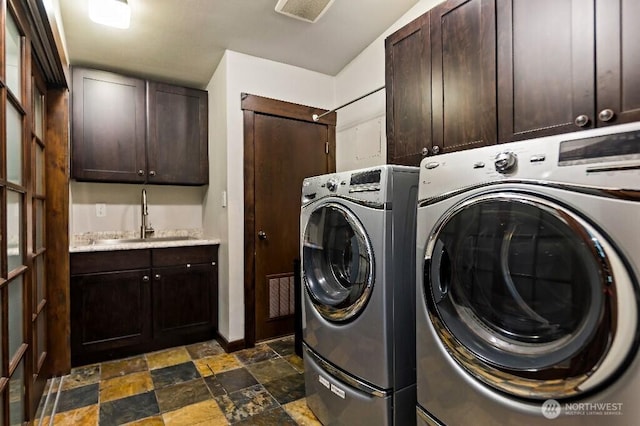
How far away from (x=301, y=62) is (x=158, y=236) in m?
2.09

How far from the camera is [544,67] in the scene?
4.19 ft

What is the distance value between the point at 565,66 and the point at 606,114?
0.24 metres

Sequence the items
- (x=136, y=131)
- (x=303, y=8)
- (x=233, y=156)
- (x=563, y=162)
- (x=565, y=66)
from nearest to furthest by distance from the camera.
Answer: (x=563, y=162) < (x=565, y=66) < (x=303, y=8) < (x=233, y=156) < (x=136, y=131)

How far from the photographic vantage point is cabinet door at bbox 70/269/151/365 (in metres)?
2.39

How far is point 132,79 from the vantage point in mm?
2824

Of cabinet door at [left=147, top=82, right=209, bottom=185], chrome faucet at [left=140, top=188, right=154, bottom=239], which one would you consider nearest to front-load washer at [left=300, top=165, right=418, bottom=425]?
cabinet door at [left=147, top=82, right=209, bottom=185]

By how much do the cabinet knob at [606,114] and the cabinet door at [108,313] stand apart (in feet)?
9.30

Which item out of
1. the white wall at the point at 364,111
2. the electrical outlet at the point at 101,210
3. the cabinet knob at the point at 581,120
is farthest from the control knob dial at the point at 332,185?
the electrical outlet at the point at 101,210

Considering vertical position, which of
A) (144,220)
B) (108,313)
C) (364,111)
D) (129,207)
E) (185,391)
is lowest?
(185,391)

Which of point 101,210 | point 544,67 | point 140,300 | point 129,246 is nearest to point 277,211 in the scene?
point 129,246

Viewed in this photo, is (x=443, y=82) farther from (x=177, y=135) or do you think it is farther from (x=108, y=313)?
(x=108, y=313)

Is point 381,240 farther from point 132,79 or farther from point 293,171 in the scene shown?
point 132,79

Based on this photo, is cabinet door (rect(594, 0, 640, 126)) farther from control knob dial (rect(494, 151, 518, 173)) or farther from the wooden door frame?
the wooden door frame

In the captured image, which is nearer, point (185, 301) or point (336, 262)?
point (336, 262)
